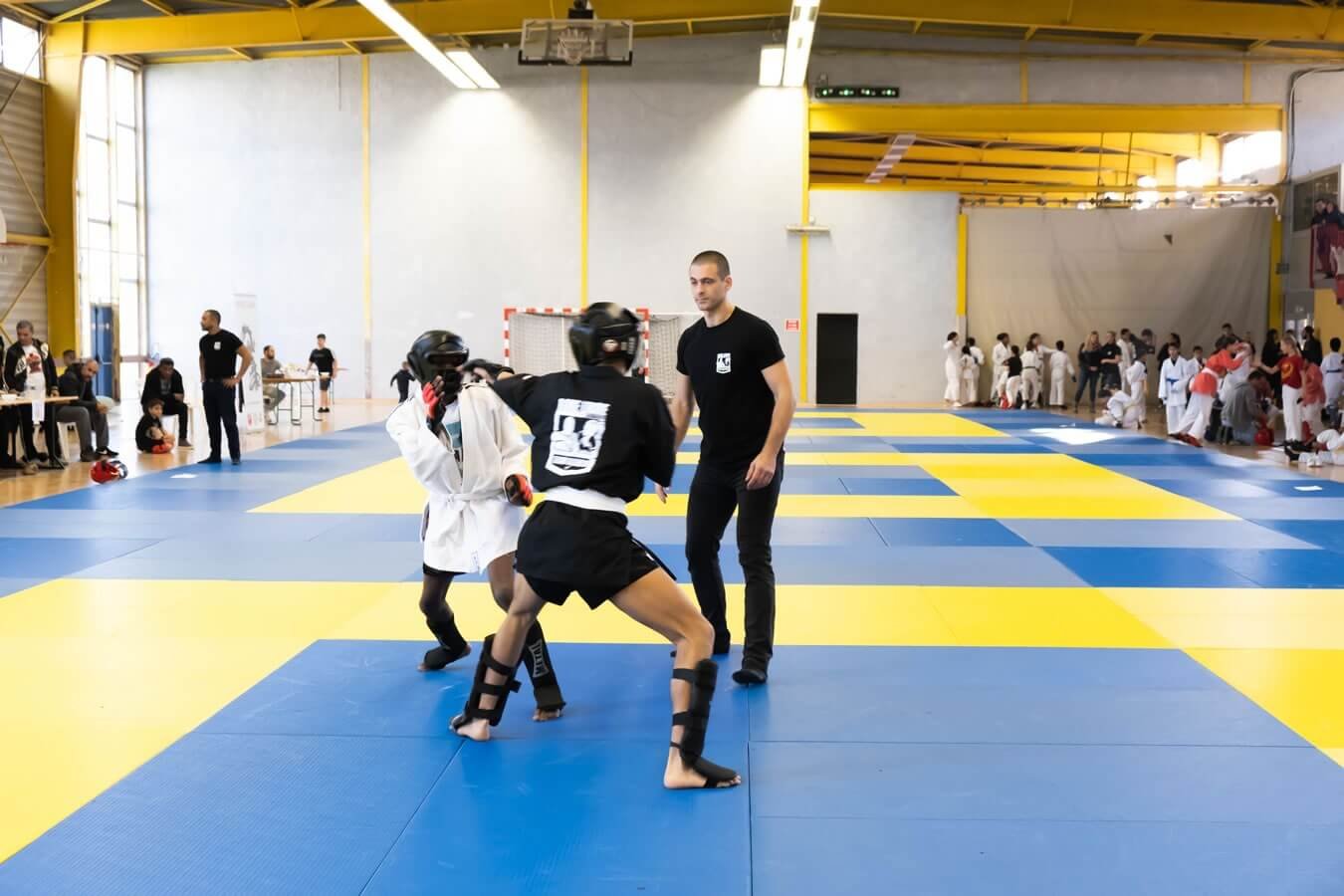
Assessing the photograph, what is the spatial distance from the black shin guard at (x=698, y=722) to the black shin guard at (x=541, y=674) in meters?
0.95

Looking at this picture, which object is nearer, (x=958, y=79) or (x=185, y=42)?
(x=185, y=42)

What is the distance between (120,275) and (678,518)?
70.0 ft

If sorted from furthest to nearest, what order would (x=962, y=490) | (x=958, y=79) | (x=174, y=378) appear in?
(x=958, y=79) < (x=174, y=378) < (x=962, y=490)

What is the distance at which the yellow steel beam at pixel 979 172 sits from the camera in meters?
34.9

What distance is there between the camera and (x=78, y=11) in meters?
23.4

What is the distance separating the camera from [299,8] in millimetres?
24016

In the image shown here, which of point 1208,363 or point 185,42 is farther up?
point 185,42

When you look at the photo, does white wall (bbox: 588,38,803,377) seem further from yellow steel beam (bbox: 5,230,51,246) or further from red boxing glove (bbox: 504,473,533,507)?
red boxing glove (bbox: 504,473,533,507)

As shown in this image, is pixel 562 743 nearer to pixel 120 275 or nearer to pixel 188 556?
pixel 188 556

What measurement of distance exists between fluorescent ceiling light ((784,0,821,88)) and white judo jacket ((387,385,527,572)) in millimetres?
15170

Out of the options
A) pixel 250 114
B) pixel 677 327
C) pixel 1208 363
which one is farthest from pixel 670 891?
pixel 250 114

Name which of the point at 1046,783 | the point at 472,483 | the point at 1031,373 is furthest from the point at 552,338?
the point at 1046,783

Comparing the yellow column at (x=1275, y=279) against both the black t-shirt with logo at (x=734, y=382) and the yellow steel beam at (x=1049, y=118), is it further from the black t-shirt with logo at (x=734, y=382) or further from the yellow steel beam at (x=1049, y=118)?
the black t-shirt with logo at (x=734, y=382)

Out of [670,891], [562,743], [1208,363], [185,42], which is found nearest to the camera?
[670,891]
